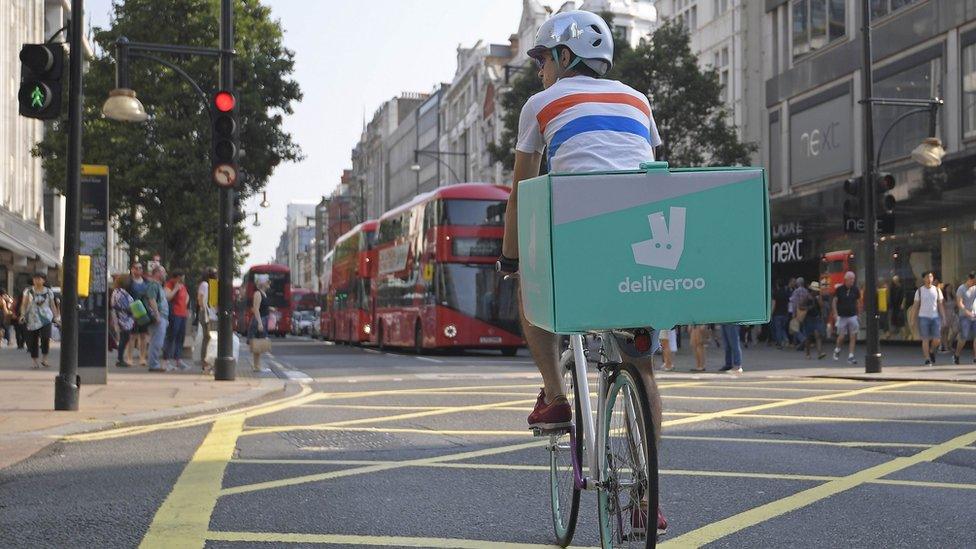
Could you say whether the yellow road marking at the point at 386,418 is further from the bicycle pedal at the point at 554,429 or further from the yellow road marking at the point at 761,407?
the bicycle pedal at the point at 554,429

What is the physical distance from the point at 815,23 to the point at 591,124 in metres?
33.7

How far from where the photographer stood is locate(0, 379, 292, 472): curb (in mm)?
7777

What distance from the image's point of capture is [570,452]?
4.38m

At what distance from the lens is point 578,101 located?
4.12 meters

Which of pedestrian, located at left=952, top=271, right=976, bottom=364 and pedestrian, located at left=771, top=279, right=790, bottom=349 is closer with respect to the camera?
pedestrian, located at left=952, top=271, right=976, bottom=364

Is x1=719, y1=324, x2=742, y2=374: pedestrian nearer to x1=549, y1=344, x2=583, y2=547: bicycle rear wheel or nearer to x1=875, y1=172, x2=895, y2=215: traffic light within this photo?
x1=875, y1=172, x2=895, y2=215: traffic light

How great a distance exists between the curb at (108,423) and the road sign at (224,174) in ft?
9.43

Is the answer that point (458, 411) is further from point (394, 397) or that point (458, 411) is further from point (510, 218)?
point (510, 218)

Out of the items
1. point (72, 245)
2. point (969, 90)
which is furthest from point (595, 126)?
point (969, 90)

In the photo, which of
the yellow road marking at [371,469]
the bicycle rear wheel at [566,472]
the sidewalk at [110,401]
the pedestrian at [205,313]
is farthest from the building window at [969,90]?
the bicycle rear wheel at [566,472]

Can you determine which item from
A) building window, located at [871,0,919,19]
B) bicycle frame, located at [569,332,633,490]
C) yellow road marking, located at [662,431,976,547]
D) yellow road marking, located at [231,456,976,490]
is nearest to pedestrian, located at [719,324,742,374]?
yellow road marking, located at [662,431,976,547]

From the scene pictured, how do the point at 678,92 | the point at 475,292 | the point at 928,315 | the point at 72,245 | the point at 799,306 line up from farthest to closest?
1. the point at 678,92
2. the point at 475,292
3. the point at 799,306
4. the point at 928,315
5. the point at 72,245

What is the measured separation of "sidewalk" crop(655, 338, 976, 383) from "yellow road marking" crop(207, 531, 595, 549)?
Result: 1269 cm

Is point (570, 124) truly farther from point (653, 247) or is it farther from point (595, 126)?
point (653, 247)
